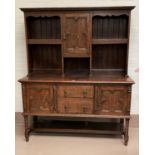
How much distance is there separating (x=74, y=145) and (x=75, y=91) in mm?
755

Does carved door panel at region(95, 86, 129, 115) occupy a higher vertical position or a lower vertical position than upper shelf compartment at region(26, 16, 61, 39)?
lower

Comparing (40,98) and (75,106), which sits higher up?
(40,98)

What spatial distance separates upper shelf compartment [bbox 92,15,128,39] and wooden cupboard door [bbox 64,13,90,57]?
0.29 metres

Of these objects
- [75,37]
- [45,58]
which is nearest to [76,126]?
[45,58]

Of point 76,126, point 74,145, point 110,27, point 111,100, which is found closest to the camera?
point 111,100

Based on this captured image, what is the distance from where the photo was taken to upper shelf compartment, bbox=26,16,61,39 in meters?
3.06

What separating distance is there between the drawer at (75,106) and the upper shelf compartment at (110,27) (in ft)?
3.38

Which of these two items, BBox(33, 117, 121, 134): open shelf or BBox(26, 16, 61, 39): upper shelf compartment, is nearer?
BBox(33, 117, 121, 134): open shelf

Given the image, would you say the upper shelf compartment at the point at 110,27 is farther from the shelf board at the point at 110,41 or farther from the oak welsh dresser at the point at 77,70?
the shelf board at the point at 110,41

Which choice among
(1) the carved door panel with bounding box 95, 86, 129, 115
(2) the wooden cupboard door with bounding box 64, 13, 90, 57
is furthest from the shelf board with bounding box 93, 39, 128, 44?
(1) the carved door panel with bounding box 95, 86, 129, 115

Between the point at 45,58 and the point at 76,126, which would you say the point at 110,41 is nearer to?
the point at 45,58

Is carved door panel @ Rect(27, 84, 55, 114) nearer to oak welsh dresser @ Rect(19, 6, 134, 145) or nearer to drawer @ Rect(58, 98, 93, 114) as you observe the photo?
oak welsh dresser @ Rect(19, 6, 134, 145)

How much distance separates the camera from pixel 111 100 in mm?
2635

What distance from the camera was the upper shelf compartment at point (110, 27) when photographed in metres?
2.98
